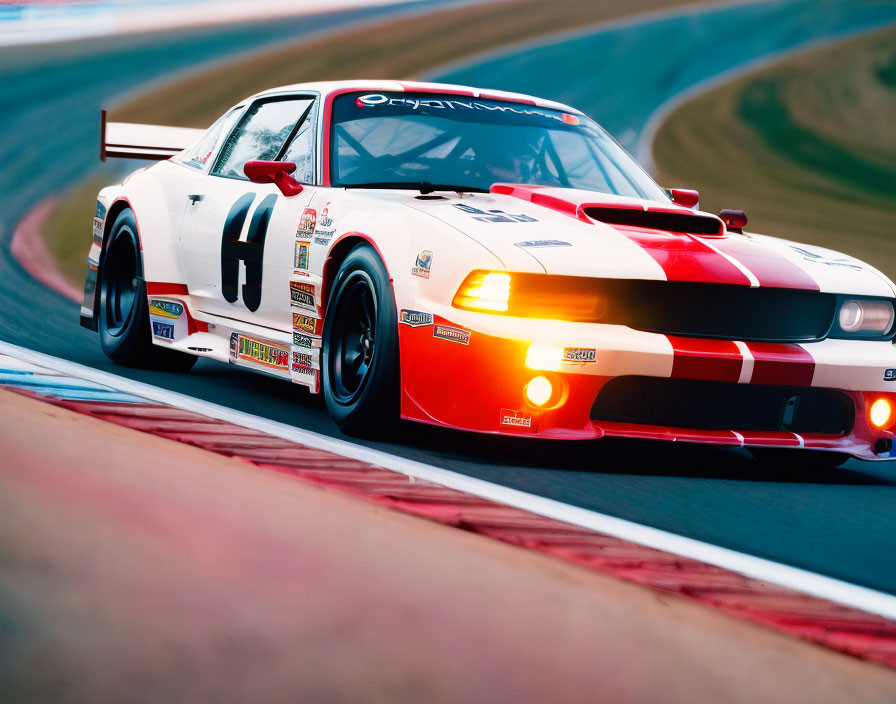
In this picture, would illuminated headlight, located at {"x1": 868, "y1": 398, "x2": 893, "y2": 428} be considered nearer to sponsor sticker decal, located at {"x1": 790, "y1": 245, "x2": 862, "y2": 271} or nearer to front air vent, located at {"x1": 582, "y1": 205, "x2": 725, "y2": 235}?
sponsor sticker decal, located at {"x1": 790, "y1": 245, "x2": 862, "y2": 271}

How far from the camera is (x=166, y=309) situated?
22.2ft

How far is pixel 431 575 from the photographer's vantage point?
10.5ft

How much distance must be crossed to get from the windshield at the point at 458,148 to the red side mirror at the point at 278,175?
0.17 meters

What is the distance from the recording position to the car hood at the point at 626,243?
15.9ft

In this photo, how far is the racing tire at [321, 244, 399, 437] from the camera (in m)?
5.02

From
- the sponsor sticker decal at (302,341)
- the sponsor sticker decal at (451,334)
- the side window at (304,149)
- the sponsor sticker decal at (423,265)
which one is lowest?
the sponsor sticker decal at (302,341)

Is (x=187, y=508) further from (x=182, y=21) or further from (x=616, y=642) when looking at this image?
(x=182, y=21)

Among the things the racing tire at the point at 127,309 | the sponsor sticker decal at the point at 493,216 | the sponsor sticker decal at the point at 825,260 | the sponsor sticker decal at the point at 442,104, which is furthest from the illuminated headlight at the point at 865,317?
the racing tire at the point at 127,309

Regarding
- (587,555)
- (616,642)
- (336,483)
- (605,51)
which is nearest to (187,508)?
(336,483)

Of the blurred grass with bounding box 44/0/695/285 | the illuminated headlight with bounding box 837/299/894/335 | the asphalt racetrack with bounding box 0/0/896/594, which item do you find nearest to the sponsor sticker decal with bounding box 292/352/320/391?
the asphalt racetrack with bounding box 0/0/896/594

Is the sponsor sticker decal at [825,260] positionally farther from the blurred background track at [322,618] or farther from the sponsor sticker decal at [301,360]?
the blurred background track at [322,618]

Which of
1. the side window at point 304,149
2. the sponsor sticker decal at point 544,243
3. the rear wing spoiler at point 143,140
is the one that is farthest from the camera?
the rear wing spoiler at point 143,140

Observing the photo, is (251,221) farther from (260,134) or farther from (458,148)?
(458,148)

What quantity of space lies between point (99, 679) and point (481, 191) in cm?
371
